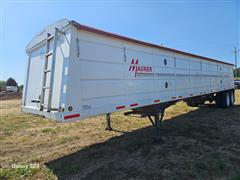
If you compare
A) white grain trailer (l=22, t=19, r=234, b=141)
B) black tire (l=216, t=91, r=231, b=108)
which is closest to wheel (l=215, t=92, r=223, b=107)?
black tire (l=216, t=91, r=231, b=108)

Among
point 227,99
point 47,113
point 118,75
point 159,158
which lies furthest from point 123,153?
point 227,99

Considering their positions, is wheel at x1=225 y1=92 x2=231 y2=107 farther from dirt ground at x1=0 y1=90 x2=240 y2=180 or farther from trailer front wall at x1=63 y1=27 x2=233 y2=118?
trailer front wall at x1=63 y1=27 x2=233 y2=118

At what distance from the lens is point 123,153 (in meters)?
4.47

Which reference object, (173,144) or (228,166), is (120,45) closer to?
(173,144)

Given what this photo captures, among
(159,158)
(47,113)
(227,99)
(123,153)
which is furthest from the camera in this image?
(227,99)

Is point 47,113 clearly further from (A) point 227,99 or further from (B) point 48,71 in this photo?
(A) point 227,99

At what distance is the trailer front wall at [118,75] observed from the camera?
3322 millimetres

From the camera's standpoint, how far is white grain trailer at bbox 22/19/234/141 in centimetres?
324

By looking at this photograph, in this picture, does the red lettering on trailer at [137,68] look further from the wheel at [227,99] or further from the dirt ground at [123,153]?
the wheel at [227,99]

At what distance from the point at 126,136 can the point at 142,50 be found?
2.86 metres

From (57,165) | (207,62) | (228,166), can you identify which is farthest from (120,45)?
(207,62)

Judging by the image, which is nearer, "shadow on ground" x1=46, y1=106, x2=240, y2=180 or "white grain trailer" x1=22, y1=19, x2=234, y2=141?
"white grain trailer" x1=22, y1=19, x2=234, y2=141

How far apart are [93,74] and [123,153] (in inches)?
87.7

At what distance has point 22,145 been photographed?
17.6 ft
